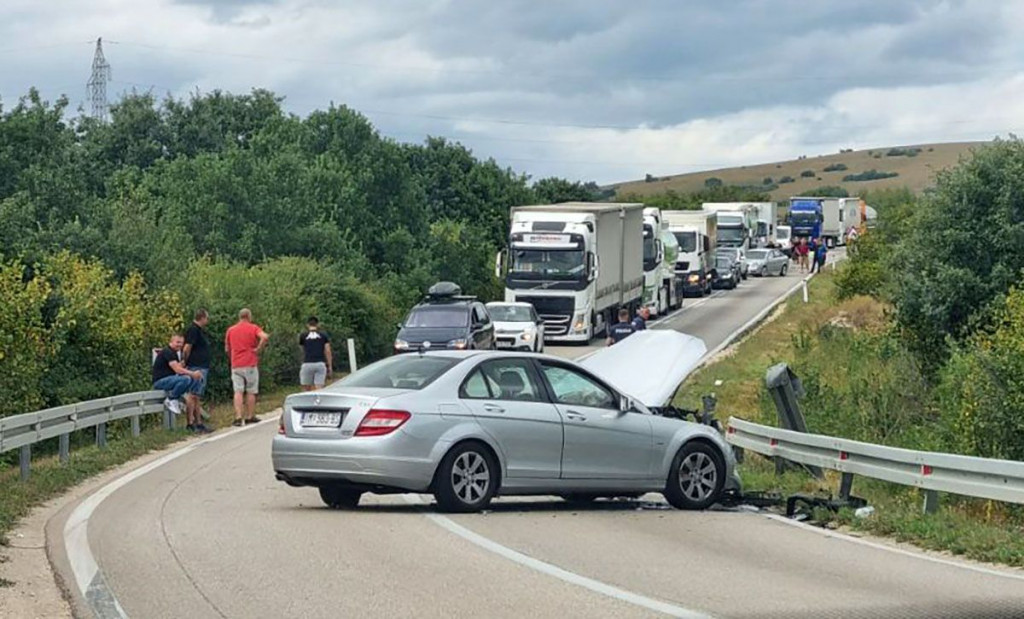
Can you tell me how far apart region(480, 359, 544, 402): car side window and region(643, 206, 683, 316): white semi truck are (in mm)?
40749

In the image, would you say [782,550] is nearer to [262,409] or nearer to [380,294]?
[262,409]

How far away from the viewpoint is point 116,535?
1275 centimetres

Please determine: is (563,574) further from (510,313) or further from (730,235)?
(730,235)

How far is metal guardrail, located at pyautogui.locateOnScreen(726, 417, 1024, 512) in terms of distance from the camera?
1301 cm

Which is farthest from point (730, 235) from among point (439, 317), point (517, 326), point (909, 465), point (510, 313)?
point (909, 465)

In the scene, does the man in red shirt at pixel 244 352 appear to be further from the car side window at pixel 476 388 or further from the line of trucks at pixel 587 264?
the line of trucks at pixel 587 264

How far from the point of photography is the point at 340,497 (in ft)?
49.2

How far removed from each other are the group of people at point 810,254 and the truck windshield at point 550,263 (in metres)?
39.3

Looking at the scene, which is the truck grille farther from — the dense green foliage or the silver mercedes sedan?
the silver mercedes sedan

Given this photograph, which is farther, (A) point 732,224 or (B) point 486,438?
(A) point 732,224

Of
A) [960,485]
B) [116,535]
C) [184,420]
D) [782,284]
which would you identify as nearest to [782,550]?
[960,485]

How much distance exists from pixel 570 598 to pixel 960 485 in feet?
17.1

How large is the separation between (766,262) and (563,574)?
7603cm

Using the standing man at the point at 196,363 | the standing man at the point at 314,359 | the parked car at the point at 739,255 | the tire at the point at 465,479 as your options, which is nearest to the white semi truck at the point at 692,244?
the parked car at the point at 739,255
